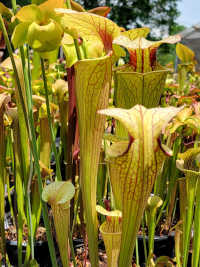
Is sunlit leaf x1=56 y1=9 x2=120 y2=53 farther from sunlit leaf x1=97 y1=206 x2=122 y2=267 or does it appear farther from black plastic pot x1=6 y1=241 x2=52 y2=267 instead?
black plastic pot x1=6 y1=241 x2=52 y2=267

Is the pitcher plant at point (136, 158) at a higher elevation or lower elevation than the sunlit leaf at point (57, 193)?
higher

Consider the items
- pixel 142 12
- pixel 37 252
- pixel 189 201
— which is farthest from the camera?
pixel 142 12

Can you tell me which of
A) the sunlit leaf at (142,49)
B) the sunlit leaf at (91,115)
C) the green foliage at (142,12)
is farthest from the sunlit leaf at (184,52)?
the green foliage at (142,12)

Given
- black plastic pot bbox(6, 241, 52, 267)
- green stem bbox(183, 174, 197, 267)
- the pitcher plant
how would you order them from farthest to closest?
black plastic pot bbox(6, 241, 52, 267) → green stem bbox(183, 174, 197, 267) → the pitcher plant

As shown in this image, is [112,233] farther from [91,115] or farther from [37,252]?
[37,252]

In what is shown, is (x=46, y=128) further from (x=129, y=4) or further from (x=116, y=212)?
(x=129, y=4)

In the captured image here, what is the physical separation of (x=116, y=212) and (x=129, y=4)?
17.1 metres

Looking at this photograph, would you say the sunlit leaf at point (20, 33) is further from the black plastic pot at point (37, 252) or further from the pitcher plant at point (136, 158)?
the black plastic pot at point (37, 252)

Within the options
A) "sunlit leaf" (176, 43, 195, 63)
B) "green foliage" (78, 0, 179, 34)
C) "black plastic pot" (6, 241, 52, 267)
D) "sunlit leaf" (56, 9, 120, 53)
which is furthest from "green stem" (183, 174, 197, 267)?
"green foliage" (78, 0, 179, 34)

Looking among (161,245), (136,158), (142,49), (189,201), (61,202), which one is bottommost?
(161,245)

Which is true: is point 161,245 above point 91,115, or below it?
below

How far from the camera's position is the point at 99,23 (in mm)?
429

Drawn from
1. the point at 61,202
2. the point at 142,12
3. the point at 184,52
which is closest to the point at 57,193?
the point at 61,202

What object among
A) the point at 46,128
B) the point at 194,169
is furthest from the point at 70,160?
the point at 194,169
